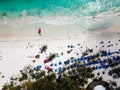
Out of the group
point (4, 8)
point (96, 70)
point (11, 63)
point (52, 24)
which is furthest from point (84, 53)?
point (4, 8)

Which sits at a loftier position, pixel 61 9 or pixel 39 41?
pixel 61 9

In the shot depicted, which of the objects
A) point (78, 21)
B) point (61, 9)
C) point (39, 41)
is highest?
point (61, 9)

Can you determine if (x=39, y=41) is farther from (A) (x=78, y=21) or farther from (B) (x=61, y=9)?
(A) (x=78, y=21)

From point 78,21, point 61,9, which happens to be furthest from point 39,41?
point 78,21

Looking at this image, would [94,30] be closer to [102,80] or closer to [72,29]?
[72,29]

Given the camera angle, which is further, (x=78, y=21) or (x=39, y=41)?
(x=78, y=21)

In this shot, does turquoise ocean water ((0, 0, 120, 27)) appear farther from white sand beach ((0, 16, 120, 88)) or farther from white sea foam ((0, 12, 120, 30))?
white sand beach ((0, 16, 120, 88))

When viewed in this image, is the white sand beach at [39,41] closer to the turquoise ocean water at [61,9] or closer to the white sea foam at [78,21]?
the white sea foam at [78,21]
